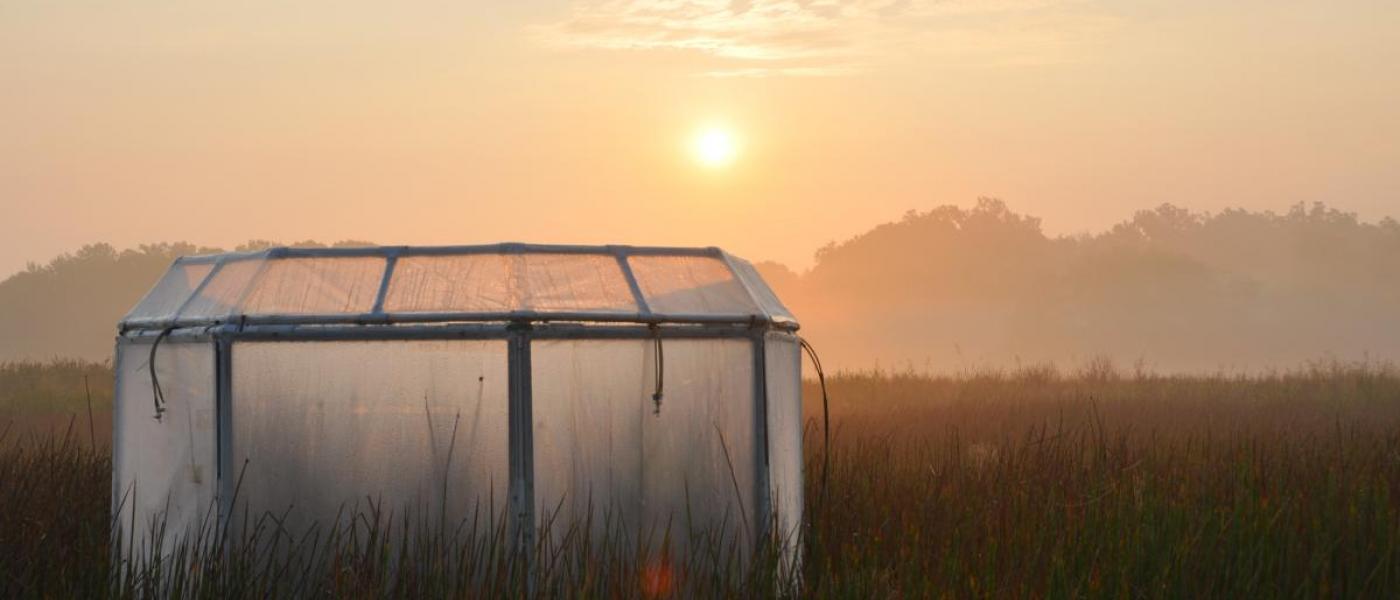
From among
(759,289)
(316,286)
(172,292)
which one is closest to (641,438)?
(759,289)

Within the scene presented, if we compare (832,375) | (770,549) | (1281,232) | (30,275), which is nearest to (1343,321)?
(1281,232)

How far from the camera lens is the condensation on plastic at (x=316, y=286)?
5680 mm

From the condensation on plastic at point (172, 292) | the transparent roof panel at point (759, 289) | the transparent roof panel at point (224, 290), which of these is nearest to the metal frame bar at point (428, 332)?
the transparent roof panel at point (224, 290)

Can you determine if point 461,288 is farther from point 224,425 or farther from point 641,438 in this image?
point 224,425

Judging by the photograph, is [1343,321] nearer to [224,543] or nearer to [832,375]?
[832,375]

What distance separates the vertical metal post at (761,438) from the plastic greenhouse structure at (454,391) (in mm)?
114

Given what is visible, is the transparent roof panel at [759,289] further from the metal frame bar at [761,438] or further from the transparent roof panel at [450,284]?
the transparent roof panel at [450,284]

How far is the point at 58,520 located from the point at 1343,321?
298 feet

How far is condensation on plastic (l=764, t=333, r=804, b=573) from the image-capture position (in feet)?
20.5

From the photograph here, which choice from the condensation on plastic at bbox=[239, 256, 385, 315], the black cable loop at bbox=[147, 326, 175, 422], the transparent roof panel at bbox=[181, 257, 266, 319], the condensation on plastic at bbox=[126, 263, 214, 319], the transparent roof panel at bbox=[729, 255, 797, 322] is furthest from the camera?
the transparent roof panel at bbox=[729, 255, 797, 322]

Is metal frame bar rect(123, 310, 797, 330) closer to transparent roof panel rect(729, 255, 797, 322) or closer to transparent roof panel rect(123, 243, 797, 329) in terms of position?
transparent roof panel rect(123, 243, 797, 329)

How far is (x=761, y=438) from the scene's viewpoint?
20.2 feet

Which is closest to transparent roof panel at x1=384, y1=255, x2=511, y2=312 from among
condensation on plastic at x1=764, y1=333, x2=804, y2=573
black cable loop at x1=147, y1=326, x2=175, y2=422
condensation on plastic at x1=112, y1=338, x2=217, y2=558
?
condensation on plastic at x1=112, y1=338, x2=217, y2=558

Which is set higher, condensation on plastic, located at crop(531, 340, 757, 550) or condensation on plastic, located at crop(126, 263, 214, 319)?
condensation on plastic, located at crop(126, 263, 214, 319)
